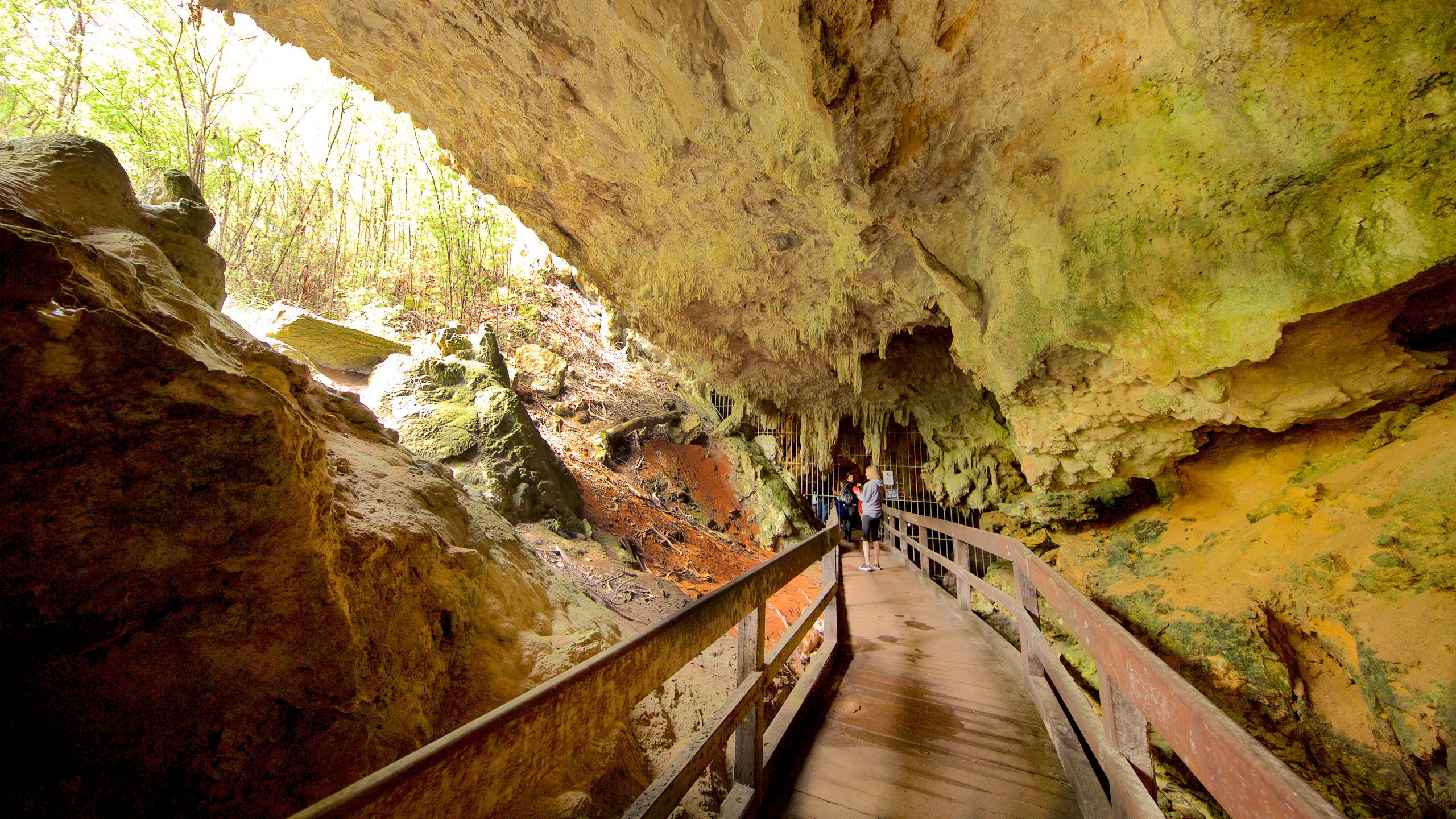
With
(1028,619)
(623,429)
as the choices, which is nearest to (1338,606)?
(1028,619)

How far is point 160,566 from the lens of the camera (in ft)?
3.88

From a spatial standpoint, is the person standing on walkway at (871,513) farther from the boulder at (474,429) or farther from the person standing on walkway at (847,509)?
the boulder at (474,429)

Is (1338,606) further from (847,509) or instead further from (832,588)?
(847,509)

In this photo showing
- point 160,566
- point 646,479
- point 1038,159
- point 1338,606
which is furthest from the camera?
point 646,479

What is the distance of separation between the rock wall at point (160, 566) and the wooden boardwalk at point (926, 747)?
1.10m

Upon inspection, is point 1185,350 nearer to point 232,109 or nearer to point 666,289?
point 666,289

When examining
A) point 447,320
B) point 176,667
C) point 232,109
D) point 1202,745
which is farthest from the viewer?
point 447,320

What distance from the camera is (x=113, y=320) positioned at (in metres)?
1.21

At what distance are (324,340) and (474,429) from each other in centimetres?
247

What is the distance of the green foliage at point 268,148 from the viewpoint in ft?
19.8

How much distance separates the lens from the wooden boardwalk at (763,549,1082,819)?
207 cm

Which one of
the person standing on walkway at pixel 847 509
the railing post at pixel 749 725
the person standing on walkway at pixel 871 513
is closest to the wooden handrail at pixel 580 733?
the railing post at pixel 749 725

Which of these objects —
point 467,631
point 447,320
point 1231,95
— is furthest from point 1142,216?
point 447,320

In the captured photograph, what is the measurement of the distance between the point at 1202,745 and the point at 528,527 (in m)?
5.57
